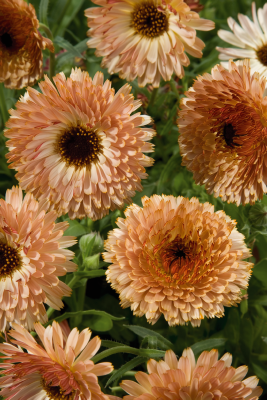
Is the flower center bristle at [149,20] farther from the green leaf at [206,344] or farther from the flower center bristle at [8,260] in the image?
the green leaf at [206,344]

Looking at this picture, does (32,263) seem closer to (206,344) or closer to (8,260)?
(8,260)

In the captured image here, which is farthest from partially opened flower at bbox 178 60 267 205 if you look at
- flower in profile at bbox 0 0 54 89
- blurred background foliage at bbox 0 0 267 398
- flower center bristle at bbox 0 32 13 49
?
flower center bristle at bbox 0 32 13 49

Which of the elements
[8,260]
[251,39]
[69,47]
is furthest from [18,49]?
[251,39]

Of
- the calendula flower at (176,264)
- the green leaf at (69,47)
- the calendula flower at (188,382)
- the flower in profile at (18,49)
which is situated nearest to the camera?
the calendula flower at (188,382)

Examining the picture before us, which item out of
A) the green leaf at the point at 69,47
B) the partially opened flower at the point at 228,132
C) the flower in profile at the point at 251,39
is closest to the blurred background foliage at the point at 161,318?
the green leaf at the point at 69,47

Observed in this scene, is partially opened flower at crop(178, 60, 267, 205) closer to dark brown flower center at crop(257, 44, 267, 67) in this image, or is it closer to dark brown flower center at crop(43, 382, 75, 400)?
dark brown flower center at crop(257, 44, 267, 67)
